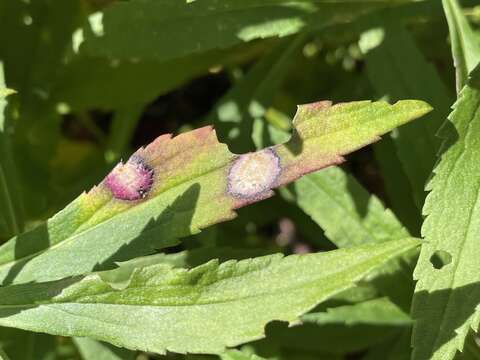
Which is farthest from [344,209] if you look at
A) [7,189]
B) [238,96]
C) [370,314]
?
[7,189]

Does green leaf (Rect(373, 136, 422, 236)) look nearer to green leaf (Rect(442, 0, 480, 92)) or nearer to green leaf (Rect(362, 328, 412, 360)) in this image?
green leaf (Rect(362, 328, 412, 360))

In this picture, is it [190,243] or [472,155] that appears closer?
[472,155]

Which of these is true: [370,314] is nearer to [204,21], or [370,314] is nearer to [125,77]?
[204,21]

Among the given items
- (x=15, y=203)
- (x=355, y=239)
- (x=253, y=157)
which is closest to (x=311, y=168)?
(x=253, y=157)

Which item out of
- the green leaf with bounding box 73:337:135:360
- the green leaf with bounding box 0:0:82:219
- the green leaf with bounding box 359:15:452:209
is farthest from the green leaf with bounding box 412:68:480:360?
the green leaf with bounding box 0:0:82:219

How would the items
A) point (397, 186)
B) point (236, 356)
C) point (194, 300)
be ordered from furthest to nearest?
point (397, 186) → point (236, 356) → point (194, 300)

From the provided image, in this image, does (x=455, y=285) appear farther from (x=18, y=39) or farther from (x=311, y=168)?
(x=18, y=39)
